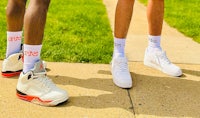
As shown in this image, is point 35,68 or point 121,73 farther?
point 121,73

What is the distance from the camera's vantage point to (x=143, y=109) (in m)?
2.78

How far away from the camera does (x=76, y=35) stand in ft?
15.9

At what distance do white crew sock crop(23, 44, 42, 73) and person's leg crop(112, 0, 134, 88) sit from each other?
0.73m

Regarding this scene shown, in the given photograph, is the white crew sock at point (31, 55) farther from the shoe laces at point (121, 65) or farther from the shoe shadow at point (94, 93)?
the shoe laces at point (121, 65)

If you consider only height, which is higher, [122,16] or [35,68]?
[122,16]

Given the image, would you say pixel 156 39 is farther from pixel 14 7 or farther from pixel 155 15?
pixel 14 7

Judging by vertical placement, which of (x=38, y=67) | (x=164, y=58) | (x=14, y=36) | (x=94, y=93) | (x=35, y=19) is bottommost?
(x=94, y=93)

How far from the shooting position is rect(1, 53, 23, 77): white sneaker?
3.23 m

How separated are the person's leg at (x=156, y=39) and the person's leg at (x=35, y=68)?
3.81 ft

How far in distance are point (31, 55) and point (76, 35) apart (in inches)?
81.6

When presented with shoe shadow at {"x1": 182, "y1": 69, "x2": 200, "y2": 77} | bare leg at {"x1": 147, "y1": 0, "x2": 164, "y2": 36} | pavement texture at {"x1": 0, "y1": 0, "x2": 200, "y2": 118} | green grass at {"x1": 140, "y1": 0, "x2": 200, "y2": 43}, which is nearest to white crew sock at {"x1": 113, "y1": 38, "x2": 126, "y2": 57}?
pavement texture at {"x1": 0, "y1": 0, "x2": 200, "y2": 118}

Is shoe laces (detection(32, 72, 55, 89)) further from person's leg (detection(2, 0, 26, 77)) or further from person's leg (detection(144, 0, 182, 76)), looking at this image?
person's leg (detection(144, 0, 182, 76))

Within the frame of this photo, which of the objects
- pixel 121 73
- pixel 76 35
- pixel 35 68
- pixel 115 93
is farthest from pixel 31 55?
pixel 76 35

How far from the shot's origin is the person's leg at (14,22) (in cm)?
311
